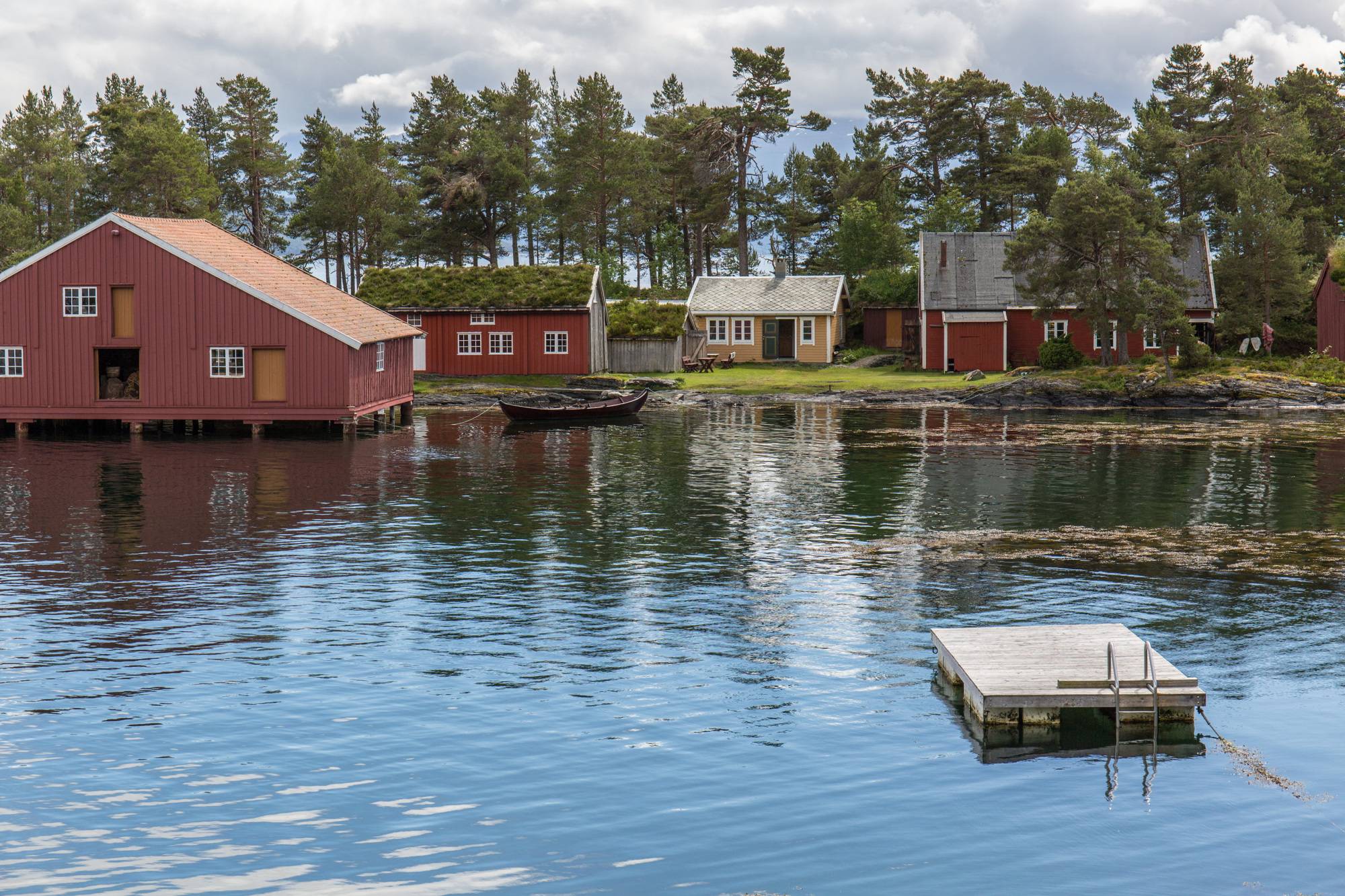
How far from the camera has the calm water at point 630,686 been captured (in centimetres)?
1186

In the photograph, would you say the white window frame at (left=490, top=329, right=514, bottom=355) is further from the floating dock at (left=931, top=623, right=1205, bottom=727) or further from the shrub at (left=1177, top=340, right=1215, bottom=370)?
the floating dock at (left=931, top=623, right=1205, bottom=727)

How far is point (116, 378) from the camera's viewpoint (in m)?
51.8

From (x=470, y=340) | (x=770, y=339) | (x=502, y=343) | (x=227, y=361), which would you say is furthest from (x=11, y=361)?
(x=770, y=339)

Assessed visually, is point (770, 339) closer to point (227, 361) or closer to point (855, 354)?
point (855, 354)

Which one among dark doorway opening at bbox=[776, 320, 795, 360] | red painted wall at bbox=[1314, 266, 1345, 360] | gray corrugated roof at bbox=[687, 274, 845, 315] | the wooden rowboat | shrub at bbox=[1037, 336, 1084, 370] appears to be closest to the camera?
the wooden rowboat

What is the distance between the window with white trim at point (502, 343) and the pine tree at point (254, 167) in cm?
4369

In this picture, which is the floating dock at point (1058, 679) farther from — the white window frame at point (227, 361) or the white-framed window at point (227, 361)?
the white-framed window at point (227, 361)

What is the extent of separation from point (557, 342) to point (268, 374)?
75.4ft

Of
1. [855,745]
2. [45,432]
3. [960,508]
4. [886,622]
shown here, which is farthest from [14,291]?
[855,745]

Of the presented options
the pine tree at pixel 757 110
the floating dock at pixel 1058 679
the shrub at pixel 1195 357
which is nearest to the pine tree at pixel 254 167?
the pine tree at pixel 757 110

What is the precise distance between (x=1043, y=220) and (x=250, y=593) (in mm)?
50585

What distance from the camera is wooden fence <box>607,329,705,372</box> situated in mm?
74625

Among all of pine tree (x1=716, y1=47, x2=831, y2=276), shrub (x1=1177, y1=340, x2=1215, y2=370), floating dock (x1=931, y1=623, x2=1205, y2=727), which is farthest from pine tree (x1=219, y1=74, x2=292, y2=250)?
floating dock (x1=931, y1=623, x2=1205, y2=727)

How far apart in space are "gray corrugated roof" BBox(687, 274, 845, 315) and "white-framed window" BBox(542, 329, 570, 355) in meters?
13.6
